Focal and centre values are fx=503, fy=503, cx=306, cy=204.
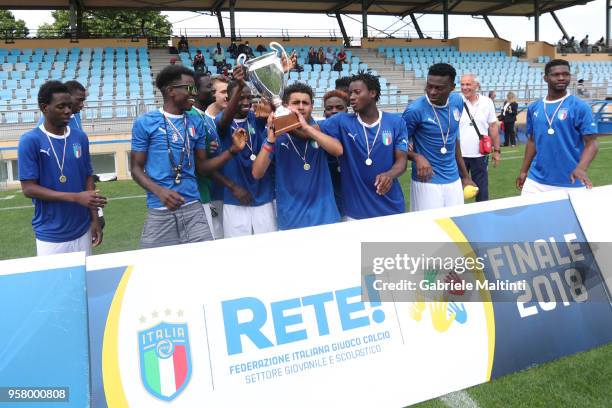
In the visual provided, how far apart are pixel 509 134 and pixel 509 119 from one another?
1.61 ft

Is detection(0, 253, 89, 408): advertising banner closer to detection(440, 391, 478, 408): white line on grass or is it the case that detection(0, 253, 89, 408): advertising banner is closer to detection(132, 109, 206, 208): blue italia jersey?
detection(132, 109, 206, 208): blue italia jersey

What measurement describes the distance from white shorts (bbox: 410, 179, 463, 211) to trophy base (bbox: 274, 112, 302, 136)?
5.84 feet

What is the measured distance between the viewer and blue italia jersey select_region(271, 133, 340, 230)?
3492 millimetres

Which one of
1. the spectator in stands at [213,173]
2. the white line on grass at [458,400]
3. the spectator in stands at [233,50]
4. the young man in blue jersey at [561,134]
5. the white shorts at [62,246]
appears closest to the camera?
the white line on grass at [458,400]

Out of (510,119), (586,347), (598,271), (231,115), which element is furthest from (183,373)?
(510,119)

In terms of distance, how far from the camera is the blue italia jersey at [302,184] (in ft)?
11.5

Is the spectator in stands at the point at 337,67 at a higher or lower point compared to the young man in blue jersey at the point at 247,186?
higher

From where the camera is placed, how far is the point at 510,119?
15648mm

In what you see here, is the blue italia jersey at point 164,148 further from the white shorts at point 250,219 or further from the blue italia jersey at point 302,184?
the blue italia jersey at point 302,184

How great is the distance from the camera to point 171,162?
3.44 metres

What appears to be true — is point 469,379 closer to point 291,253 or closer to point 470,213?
point 470,213

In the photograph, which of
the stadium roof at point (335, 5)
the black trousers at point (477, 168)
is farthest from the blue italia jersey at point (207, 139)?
the stadium roof at point (335, 5)

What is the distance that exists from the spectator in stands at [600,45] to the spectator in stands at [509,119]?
883 inches

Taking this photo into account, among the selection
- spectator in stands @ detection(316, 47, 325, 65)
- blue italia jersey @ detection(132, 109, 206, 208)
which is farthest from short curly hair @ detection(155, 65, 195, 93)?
spectator in stands @ detection(316, 47, 325, 65)
